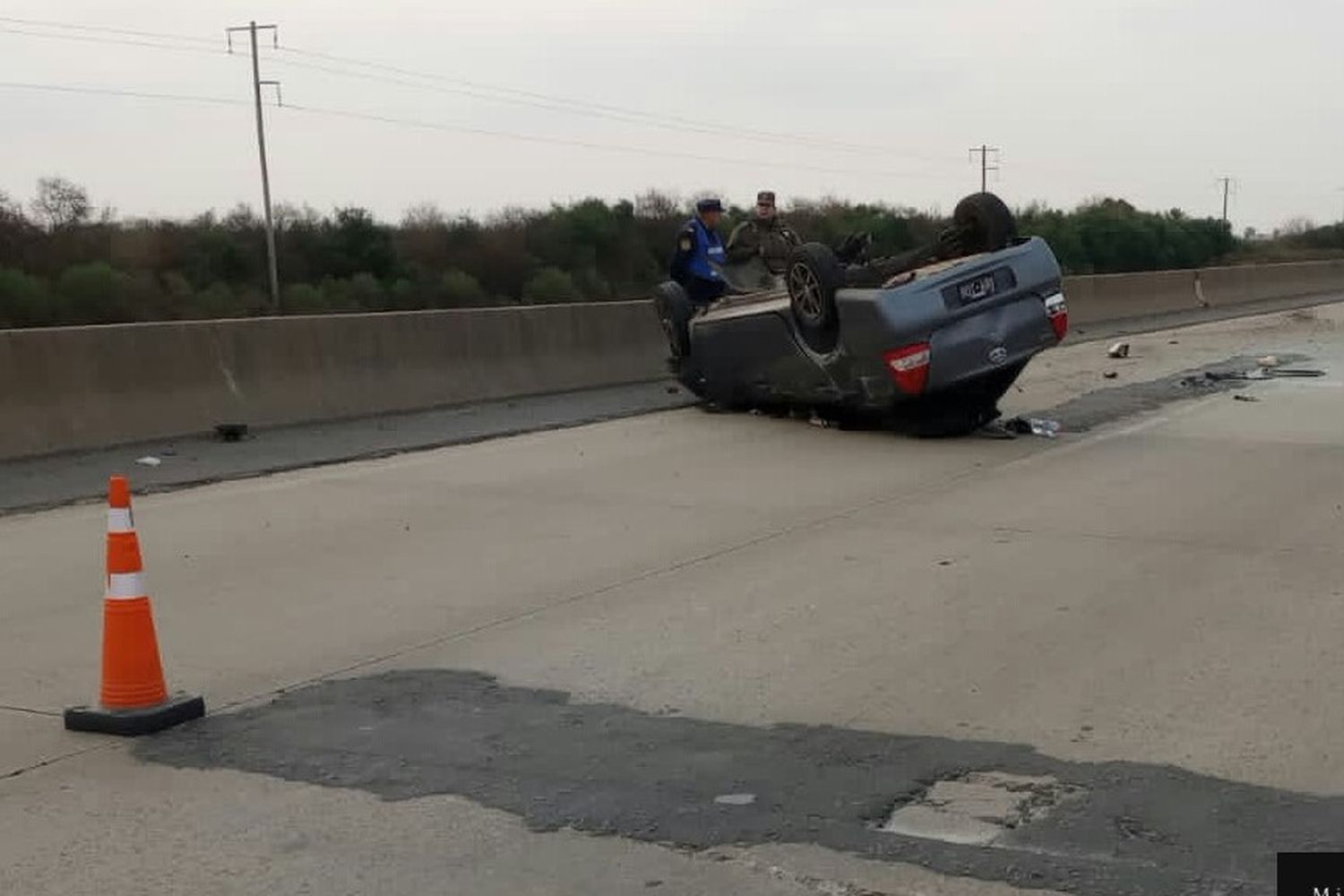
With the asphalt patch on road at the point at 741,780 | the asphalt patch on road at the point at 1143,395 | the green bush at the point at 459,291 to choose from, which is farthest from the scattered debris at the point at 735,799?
the green bush at the point at 459,291

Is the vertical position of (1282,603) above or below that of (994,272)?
below

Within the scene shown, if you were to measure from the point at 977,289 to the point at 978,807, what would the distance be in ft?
26.8

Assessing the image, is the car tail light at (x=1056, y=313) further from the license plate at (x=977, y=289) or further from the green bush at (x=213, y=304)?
the green bush at (x=213, y=304)

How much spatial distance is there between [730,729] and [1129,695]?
147 cm

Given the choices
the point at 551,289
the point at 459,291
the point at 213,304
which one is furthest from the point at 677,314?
the point at 551,289

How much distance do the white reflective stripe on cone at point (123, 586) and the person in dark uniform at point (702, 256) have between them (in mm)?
10024

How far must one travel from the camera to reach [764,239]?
50.7 ft

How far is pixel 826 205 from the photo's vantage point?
6900cm

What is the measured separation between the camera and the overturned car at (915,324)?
39.7ft

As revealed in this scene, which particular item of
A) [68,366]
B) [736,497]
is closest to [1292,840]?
[736,497]

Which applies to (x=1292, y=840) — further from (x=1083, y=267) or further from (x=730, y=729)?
(x=1083, y=267)

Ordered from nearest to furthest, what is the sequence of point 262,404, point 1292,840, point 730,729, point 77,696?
point 1292,840, point 730,729, point 77,696, point 262,404

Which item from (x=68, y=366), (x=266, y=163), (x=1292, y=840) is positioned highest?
(x=266, y=163)

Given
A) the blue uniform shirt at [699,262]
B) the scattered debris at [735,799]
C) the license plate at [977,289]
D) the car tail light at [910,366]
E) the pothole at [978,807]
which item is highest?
the blue uniform shirt at [699,262]
